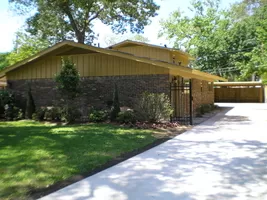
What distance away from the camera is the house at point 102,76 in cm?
→ 1310

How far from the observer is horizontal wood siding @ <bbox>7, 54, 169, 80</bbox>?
44.6ft

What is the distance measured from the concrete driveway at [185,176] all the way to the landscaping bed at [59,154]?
1.22 ft

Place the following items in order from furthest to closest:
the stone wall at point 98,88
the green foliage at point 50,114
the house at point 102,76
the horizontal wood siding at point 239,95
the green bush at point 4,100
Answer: the horizontal wood siding at point 239,95, the green bush at point 4,100, the green foliage at point 50,114, the stone wall at point 98,88, the house at point 102,76

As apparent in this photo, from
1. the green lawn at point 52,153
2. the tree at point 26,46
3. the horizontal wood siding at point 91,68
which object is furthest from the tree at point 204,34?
the green lawn at point 52,153

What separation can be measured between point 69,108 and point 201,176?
8.98 metres

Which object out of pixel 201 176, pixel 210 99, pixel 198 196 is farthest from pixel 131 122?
pixel 210 99

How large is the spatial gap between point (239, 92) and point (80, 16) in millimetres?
20966

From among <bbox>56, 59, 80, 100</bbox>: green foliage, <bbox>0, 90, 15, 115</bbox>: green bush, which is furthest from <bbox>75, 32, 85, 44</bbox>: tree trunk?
<bbox>56, 59, 80, 100</bbox>: green foliage

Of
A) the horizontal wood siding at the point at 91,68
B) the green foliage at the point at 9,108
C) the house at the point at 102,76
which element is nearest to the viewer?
the house at the point at 102,76

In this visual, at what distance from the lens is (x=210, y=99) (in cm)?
2272

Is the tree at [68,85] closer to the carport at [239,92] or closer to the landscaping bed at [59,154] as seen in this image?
the landscaping bed at [59,154]

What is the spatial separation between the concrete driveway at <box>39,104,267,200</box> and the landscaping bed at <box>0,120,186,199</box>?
14.6 inches

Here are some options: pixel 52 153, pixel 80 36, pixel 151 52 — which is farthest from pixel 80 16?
pixel 52 153

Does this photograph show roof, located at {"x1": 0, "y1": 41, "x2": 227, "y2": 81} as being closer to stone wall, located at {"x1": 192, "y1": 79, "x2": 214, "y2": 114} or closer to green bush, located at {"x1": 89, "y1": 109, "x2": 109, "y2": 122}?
stone wall, located at {"x1": 192, "y1": 79, "x2": 214, "y2": 114}
